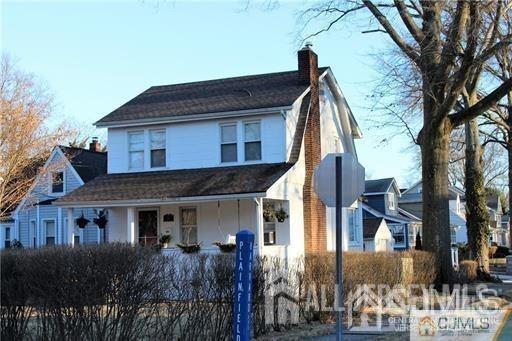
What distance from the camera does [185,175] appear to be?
77.9 feet

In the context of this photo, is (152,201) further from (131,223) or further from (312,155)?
(312,155)

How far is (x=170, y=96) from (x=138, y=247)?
18.0m

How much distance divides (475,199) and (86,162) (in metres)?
20.3

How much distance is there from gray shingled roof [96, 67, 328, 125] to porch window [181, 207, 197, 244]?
365 cm

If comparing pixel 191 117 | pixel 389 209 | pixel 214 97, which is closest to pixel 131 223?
pixel 191 117

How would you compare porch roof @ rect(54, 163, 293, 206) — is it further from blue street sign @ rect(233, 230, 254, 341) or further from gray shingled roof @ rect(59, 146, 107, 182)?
blue street sign @ rect(233, 230, 254, 341)

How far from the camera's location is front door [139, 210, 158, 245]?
80.0ft

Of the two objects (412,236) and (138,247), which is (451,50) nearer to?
(138,247)

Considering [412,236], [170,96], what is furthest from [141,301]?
[412,236]

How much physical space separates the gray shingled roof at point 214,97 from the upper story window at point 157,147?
0.73 meters

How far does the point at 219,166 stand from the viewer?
23.9 meters

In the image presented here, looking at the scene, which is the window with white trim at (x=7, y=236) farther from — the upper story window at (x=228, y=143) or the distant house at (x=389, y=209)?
the distant house at (x=389, y=209)

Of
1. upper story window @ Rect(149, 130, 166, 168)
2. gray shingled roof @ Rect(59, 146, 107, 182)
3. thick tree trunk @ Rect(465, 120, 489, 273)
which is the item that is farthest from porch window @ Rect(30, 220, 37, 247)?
thick tree trunk @ Rect(465, 120, 489, 273)

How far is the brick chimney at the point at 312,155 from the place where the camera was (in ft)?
80.3
